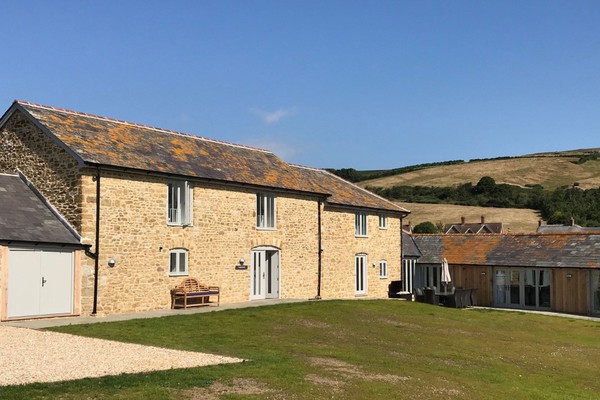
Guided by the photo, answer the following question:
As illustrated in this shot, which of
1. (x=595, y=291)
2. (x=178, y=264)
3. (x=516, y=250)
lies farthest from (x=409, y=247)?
(x=178, y=264)

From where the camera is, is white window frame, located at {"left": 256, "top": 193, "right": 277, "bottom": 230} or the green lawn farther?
white window frame, located at {"left": 256, "top": 193, "right": 277, "bottom": 230}

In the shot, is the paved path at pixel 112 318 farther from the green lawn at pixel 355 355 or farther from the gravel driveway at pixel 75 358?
Result: the gravel driveway at pixel 75 358

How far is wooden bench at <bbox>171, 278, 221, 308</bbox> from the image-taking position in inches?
966

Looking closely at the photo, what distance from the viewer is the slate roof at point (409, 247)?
131 ft

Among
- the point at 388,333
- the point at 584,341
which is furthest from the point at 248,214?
the point at 584,341

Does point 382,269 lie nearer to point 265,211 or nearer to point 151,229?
point 265,211

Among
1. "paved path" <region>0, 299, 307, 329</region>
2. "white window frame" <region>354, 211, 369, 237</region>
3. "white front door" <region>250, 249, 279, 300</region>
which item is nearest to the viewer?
"paved path" <region>0, 299, 307, 329</region>

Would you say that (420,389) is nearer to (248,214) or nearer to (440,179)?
(248,214)

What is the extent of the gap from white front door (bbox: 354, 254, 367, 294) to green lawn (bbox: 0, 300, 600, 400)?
23.0 ft

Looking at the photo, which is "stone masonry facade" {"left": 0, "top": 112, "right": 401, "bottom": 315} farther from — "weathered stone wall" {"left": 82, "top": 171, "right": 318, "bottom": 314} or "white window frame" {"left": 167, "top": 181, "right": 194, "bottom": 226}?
"white window frame" {"left": 167, "top": 181, "right": 194, "bottom": 226}

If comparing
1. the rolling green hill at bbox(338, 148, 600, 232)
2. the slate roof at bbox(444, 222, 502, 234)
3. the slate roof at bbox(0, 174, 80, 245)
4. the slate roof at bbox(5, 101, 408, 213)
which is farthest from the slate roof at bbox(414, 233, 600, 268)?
the rolling green hill at bbox(338, 148, 600, 232)

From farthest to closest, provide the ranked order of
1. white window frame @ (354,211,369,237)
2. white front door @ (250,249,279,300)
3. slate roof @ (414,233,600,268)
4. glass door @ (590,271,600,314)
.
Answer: white window frame @ (354,211,369,237) < slate roof @ (414,233,600,268) < glass door @ (590,271,600,314) < white front door @ (250,249,279,300)

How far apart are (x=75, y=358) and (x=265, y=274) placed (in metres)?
16.3

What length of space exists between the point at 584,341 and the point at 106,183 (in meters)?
17.4
